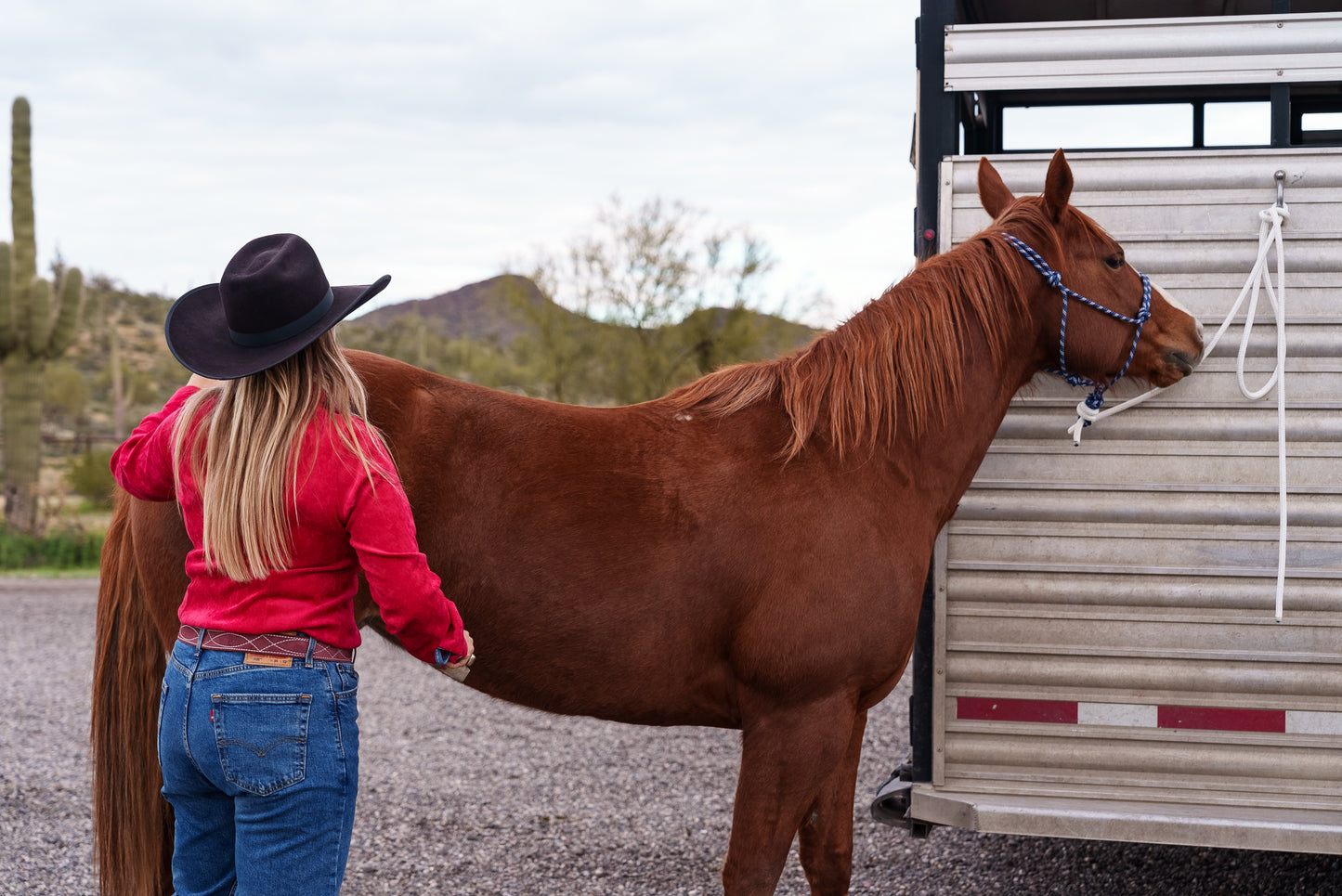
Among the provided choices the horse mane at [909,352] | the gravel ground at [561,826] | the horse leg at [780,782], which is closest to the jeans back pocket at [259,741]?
the horse leg at [780,782]

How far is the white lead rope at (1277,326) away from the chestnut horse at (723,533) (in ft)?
0.58

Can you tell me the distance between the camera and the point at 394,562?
5.70ft

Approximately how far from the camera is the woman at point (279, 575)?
1697 millimetres

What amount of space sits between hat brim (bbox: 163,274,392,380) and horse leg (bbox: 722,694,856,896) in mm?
1459

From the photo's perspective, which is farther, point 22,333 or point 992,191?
point 22,333

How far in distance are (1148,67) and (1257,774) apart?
2.03 metres

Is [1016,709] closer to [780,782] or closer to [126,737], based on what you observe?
[780,782]

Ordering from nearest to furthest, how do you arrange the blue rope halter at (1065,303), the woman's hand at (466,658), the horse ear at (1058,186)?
the woman's hand at (466,658) → the horse ear at (1058,186) → the blue rope halter at (1065,303)

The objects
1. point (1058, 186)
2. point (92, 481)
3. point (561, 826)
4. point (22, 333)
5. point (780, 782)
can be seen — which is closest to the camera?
point (780, 782)

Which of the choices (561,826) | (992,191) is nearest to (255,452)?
(992,191)

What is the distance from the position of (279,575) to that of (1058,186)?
2164 mm

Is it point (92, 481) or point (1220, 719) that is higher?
point (1220, 719)

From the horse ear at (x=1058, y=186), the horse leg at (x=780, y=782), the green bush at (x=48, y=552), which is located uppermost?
the horse ear at (x=1058, y=186)

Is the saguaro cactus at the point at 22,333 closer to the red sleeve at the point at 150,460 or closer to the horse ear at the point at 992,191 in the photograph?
the red sleeve at the point at 150,460
